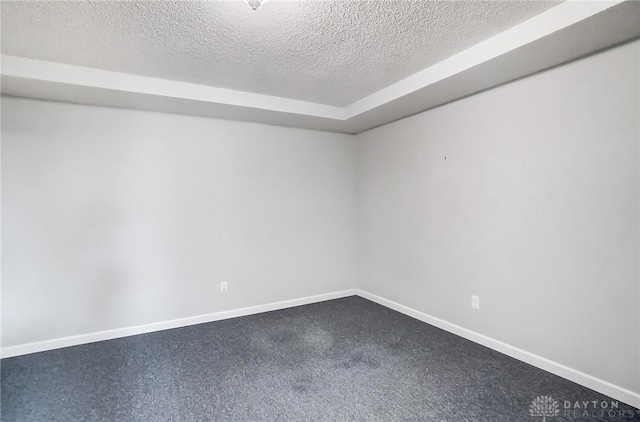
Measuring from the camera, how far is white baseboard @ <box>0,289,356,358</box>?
9.35ft

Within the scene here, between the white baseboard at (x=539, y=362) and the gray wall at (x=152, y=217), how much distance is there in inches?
57.0

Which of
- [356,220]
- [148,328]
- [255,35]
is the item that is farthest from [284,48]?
[148,328]

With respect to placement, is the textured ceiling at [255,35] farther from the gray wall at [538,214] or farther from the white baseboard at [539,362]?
the white baseboard at [539,362]

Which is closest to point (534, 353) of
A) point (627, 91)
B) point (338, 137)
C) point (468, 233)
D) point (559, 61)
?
point (468, 233)

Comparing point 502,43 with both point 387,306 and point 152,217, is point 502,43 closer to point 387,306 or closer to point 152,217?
point 387,306

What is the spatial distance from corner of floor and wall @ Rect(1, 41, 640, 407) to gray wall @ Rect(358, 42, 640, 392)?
11 mm

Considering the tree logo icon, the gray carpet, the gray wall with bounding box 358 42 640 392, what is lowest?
the tree logo icon

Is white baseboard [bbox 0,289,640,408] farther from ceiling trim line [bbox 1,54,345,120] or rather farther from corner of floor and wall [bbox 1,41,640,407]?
ceiling trim line [bbox 1,54,345,120]

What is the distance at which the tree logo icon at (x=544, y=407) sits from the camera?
6.43 ft

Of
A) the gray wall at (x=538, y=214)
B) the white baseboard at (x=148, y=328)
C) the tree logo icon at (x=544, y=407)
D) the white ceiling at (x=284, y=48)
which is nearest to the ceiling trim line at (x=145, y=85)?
the white ceiling at (x=284, y=48)

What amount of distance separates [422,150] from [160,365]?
314cm

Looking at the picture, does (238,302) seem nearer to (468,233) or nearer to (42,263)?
(42,263)

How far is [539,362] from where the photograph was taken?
249 cm

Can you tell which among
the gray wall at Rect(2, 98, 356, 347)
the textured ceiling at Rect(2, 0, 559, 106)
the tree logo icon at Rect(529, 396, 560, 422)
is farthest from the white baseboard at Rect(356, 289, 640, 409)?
the textured ceiling at Rect(2, 0, 559, 106)
